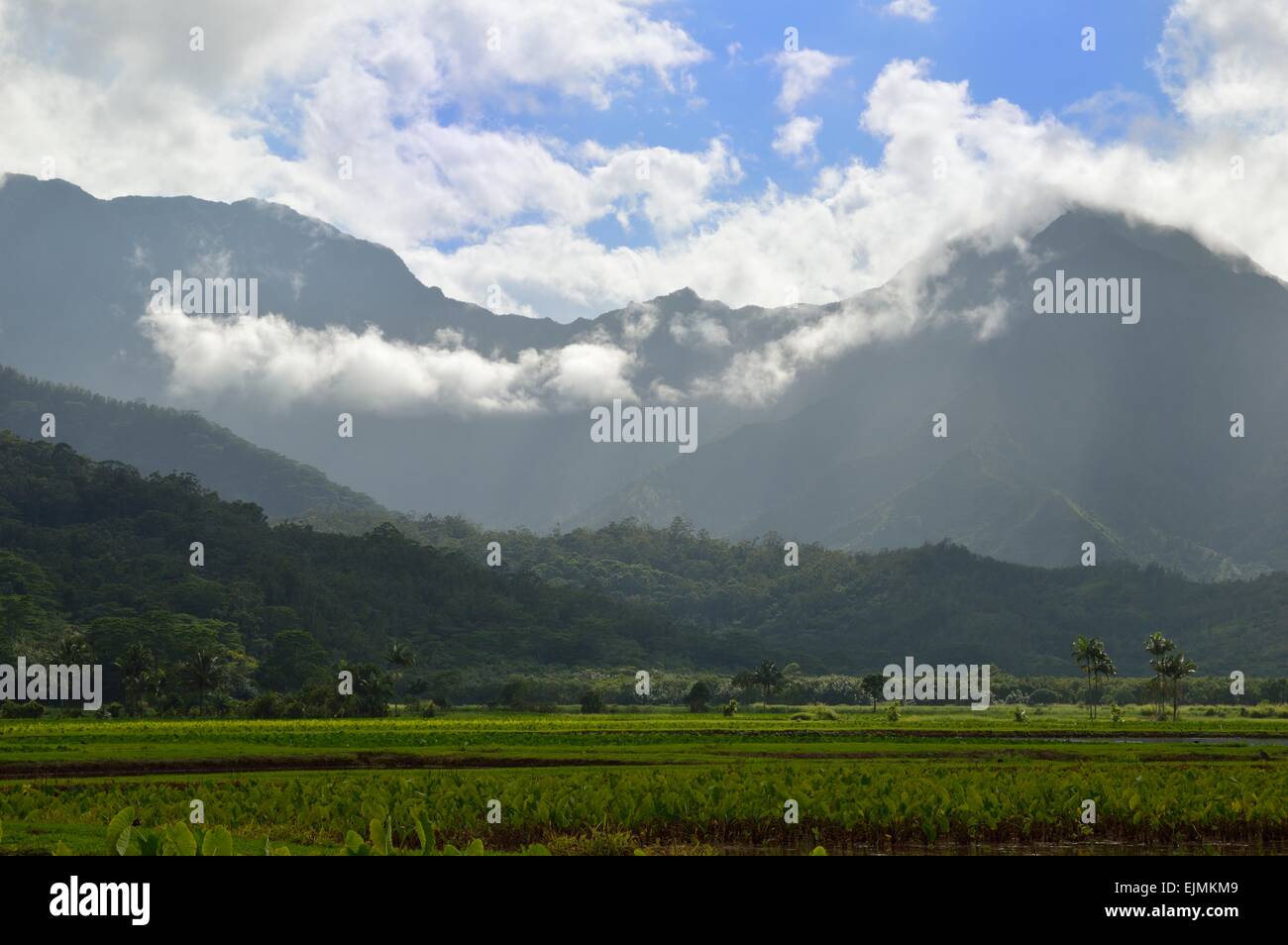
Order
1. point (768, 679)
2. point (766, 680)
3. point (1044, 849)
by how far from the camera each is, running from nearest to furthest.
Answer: point (1044, 849) → point (766, 680) → point (768, 679)

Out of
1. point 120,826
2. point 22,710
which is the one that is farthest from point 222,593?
point 120,826

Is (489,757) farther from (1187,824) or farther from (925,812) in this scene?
(1187,824)

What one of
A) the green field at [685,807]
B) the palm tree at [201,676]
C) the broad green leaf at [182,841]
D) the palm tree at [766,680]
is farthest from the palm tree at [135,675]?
the broad green leaf at [182,841]

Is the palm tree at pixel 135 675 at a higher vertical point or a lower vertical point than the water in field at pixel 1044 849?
lower

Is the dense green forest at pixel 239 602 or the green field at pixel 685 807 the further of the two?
the dense green forest at pixel 239 602

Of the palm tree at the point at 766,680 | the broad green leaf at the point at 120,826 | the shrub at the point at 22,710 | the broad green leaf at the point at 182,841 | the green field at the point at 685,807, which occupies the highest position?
the broad green leaf at the point at 182,841

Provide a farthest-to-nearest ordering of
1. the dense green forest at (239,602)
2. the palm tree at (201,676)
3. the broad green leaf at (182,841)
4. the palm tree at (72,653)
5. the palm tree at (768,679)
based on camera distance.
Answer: the palm tree at (768,679)
the dense green forest at (239,602)
the palm tree at (72,653)
the palm tree at (201,676)
the broad green leaf at (182,841)

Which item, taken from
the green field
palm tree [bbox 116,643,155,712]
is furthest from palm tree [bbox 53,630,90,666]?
the green field

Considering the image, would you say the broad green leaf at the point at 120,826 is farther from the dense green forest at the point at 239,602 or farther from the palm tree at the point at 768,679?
the palm tree at the point at 768,679

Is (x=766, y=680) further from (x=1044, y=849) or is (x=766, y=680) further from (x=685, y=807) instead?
(x=685, y=807)

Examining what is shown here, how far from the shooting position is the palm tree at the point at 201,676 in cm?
10593

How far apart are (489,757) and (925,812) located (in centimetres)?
2801

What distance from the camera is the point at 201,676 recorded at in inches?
4168
